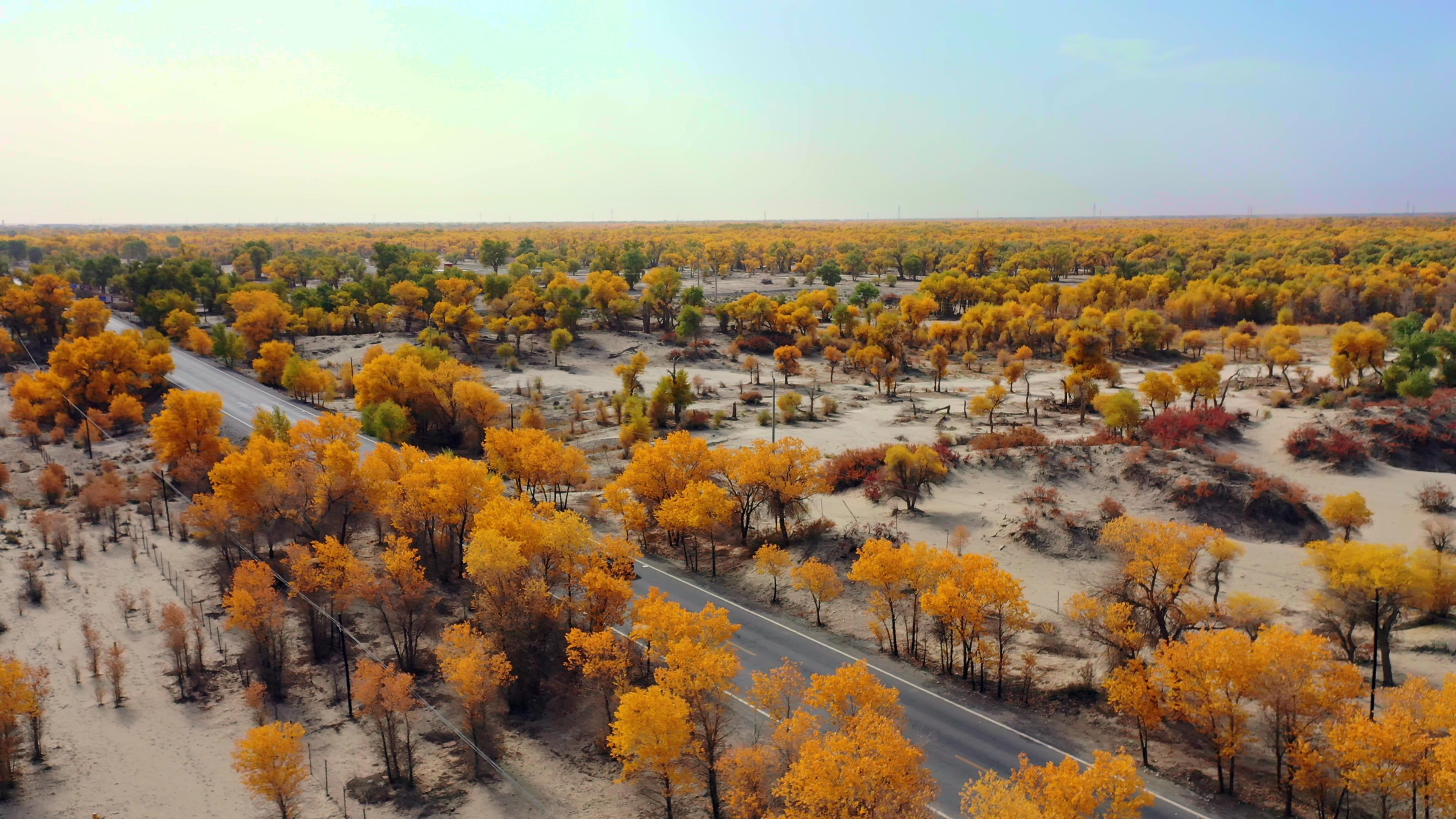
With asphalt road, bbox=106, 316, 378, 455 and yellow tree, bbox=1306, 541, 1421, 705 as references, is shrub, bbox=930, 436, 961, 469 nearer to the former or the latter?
yellow tree, bbox=1306, 541, 1421, 705

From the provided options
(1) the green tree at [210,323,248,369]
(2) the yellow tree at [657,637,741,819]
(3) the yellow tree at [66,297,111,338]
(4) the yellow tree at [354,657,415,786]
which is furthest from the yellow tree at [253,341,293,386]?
(2) the yellow tree at [657,637,741,819]

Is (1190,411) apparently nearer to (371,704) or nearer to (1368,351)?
(1368,351)

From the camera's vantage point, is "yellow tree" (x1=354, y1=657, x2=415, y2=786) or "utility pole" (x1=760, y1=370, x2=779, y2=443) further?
"utility pole" (x1=760, y1=370, x2=779, y2=443)

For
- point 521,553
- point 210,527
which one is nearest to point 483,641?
point 521,553

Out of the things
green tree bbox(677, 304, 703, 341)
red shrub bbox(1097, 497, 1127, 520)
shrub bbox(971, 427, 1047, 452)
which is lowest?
red shrub bbox(1097, 497, 1127, 520)

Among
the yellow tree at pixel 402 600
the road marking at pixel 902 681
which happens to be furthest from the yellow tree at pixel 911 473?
the yellow tree at pixel 402 600

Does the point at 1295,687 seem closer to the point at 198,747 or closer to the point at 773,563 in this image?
the point at 773,563

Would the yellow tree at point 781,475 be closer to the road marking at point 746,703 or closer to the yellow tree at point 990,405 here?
the road marking at point 746,703
